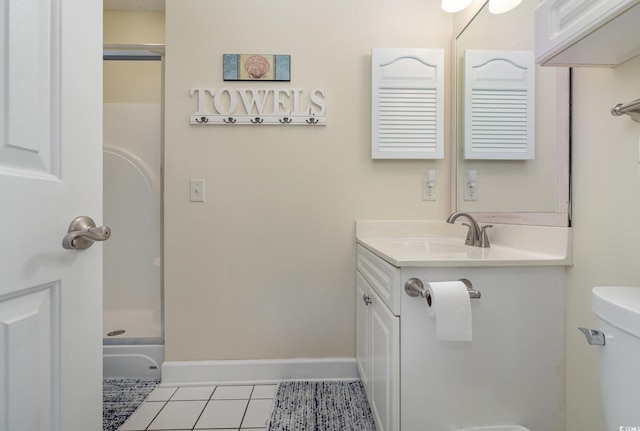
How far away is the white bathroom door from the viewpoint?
18.1 inches

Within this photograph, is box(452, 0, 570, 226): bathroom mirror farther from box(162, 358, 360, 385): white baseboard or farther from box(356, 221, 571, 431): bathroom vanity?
box(162, 358, 360, 385): white baseboard

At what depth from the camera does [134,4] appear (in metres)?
1.87

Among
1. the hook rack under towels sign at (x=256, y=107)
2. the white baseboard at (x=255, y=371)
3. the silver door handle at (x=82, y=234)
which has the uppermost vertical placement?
the hook rack under towels sign at (x=256, y=107)

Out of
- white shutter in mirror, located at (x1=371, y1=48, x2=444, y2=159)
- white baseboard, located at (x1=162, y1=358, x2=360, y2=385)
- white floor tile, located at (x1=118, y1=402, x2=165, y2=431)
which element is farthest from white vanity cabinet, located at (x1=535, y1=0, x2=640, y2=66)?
white floor tile, located at (x1=118, y1=402, x2=165, y2=431)

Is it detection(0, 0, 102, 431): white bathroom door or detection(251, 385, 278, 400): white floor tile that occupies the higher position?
detection(0, 0, 102, 431): white bathroom door

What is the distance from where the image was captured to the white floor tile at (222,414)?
4.34 feet

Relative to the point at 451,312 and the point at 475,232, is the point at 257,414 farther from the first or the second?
the point at 475,232

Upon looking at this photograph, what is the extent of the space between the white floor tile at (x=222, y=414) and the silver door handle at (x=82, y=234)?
111cm

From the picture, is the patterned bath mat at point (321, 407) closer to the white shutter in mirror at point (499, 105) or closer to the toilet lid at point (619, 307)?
the toilet lid at point (619, 307)

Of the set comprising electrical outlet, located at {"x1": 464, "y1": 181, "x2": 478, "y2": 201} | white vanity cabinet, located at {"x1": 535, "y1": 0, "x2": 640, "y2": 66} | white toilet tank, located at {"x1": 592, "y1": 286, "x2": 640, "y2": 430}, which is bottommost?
white toilet tank, located at {"x1": 592, "y1": 286, "x2": 640, "y2": 430}

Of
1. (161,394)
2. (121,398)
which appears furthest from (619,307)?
(121,398)

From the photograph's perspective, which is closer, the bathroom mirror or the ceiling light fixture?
the bathroom mirror

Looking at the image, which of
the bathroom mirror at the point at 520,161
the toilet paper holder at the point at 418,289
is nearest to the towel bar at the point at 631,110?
the bathroom mirror at the point at 520,161

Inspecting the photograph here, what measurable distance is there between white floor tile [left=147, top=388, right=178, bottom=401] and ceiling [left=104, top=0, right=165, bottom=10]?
2216 mm
